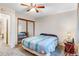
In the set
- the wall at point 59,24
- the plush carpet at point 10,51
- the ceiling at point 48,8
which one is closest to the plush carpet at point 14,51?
the plush carpet at point 10,51

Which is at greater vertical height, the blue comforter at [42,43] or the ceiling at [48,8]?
the ceiling at [48,8]

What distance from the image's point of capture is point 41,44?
1.29 m

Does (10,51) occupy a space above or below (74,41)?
below

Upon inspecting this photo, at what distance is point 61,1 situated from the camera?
1.32 meters

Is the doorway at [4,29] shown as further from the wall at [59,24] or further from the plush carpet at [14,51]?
the wall at [59,24]

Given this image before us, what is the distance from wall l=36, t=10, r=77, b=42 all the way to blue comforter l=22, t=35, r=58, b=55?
10cm

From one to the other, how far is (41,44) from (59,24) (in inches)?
16.6

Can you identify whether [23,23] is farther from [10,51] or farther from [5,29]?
[10,51]

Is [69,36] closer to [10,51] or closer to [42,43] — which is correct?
[42,43]

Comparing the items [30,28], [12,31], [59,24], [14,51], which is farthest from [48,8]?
[14,51]

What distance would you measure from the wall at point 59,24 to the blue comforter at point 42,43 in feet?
0.34

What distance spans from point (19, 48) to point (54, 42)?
1.79ft

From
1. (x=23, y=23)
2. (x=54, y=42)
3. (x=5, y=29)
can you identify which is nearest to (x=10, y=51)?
(x=5, y=29)

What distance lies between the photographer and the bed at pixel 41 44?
1286mm
